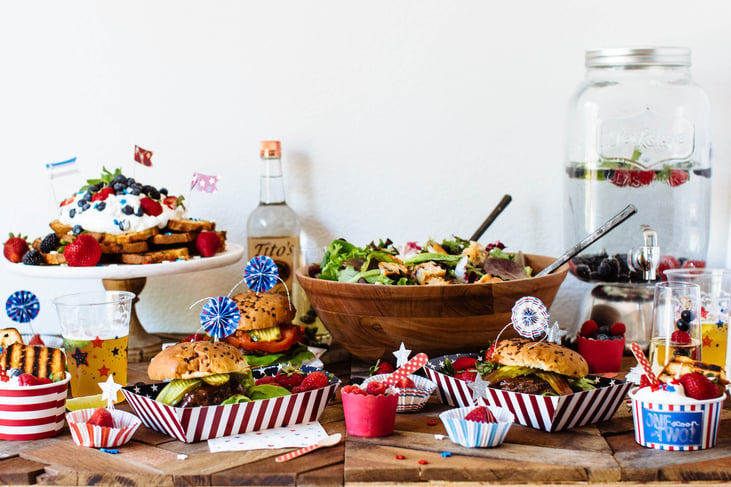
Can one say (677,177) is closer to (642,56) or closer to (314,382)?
(642,56)

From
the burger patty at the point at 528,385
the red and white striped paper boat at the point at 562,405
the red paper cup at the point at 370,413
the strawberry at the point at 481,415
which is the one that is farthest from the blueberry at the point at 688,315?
the red paper cup at the point at 370,413

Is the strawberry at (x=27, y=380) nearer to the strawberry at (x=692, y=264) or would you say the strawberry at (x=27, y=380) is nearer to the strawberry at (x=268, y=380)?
the strawberry at (x=268, y=380)

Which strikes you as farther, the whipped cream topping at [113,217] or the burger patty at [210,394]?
the whipped cream topping at [113,217]

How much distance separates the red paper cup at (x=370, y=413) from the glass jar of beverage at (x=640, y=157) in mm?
745

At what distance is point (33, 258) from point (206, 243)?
34 cm

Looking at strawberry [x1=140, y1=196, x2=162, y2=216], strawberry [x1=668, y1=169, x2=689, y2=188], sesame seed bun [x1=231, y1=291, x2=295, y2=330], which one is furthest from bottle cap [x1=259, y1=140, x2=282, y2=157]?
strawberry [x1=668, y1=169, x2=689, y2=188]

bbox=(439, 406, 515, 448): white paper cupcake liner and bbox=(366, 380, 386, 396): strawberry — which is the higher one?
bbox=(366, 380, 386, 396): strawberry

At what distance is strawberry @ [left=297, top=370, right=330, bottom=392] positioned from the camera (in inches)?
52.8

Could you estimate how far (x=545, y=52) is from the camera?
79.4 inches

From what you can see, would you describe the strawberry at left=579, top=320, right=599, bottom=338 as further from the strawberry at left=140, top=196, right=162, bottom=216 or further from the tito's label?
the strawberry at left=140, top=196, right=162, bottom=216

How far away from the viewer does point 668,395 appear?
119cm

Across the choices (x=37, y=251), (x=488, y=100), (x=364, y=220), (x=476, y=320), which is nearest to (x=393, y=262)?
(x=476, y=320)

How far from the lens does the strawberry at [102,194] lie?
1.79 m

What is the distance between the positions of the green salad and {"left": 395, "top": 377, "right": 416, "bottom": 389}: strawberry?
25cm
